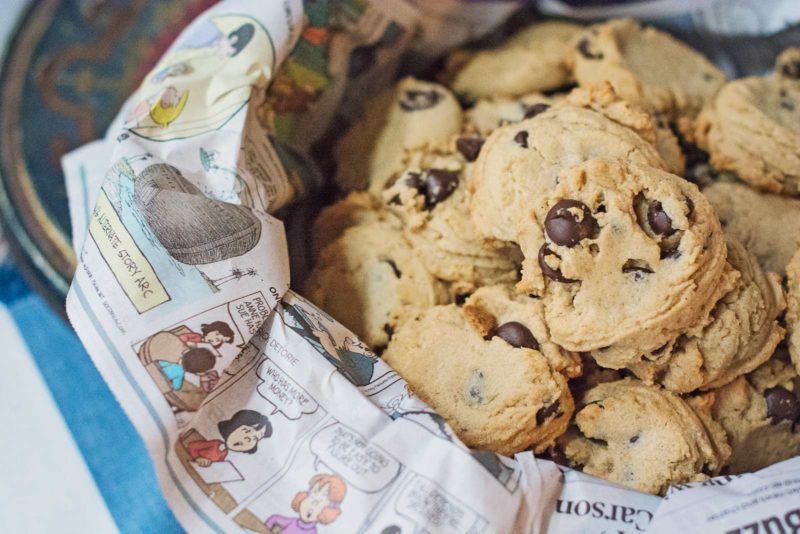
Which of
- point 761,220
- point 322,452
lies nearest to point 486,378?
point 322,452

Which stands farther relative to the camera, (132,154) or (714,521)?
(132,154)

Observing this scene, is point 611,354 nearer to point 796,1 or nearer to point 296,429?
point 296,429

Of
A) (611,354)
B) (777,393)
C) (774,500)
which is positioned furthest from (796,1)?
(774,500)

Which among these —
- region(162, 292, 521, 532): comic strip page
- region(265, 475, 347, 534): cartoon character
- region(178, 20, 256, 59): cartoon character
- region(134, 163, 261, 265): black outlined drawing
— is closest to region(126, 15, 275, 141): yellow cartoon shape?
region(178, 20, 256, 59): cartoon character

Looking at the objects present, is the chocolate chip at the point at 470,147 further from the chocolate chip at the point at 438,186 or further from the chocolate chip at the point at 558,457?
the chocolate chip at the point at 558,457

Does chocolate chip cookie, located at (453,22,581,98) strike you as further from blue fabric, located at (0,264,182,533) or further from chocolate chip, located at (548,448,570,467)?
blue fabric, located at (0,264,182,533)

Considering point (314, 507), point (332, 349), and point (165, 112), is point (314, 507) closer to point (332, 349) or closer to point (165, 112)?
point (332, 349)

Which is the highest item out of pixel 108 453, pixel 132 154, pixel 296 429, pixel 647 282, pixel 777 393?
pixel 132 154
